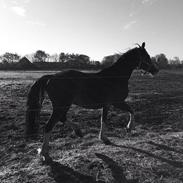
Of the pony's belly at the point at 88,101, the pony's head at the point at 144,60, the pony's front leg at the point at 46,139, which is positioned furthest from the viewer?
the pony's head at the point at 144,60

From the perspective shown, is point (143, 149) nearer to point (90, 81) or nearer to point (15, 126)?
point (90, 81)

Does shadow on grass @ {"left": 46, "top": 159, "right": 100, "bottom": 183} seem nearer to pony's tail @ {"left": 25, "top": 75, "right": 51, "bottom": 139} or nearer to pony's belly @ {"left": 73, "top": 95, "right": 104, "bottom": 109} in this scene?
pony's tail @ {"left": 25, "top": 75, "right": 51, "bottom": 139}

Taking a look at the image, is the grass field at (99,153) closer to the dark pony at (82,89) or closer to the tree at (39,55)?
the dark pony at (82,89)

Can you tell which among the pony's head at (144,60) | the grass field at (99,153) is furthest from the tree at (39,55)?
the pony's head at (144,60)

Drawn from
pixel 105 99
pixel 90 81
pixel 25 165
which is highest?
pixel 90 81

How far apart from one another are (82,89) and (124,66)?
60.7 inches

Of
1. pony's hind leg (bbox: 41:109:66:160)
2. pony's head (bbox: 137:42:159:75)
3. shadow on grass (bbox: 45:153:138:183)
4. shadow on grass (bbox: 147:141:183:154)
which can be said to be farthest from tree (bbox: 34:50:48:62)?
shadow on grass (bbox: 45:153:138:183)

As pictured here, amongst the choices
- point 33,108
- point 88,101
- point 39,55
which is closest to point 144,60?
point 88,101

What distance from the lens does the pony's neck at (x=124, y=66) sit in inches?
251

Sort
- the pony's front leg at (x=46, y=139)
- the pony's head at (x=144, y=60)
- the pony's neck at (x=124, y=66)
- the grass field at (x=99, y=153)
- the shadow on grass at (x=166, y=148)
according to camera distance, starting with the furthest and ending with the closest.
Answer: the pony's head at (x=144, y=60) < the pony's neck at (x=124, y=66) < the shadow on grass at (x=166, y=148) < the pony's front leg at (x=46, y=139) < the grass field at (x=99, y=153)

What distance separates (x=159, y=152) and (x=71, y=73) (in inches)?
111

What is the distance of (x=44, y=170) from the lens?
4.50m

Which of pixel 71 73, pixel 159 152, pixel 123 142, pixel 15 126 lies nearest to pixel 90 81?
pixel 71 73

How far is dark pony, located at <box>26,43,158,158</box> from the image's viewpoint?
17.7ft
